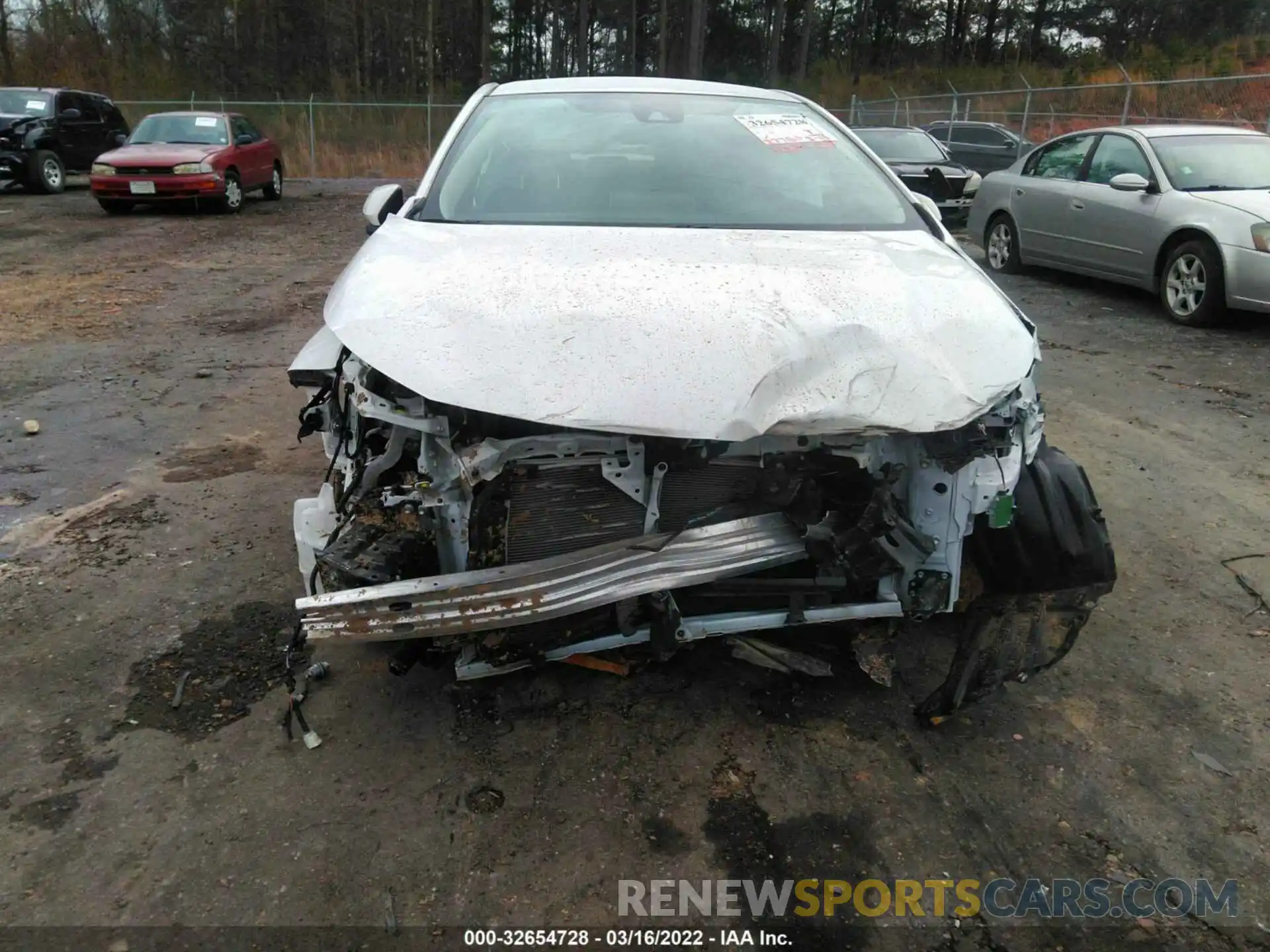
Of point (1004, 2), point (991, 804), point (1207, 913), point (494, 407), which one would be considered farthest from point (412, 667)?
point (1004, 2)

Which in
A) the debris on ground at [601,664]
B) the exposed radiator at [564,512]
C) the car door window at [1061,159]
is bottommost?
the debris on ground at [601,664]

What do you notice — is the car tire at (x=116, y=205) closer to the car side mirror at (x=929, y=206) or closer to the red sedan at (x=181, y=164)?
the red sedan at (x=181, y=164)

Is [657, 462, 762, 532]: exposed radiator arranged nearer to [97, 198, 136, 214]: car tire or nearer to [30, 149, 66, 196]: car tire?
[97, 198, 136, 214]: car tire

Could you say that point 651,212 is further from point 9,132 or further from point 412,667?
point 9,132

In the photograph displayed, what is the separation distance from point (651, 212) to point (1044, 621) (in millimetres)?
1865

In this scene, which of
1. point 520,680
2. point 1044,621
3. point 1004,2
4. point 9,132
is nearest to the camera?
point 1044,621

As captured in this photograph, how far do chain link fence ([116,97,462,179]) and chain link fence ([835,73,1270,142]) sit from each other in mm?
13054

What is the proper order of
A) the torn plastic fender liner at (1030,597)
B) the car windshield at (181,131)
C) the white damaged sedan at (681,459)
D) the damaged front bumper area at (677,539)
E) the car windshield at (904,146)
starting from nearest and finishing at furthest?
the white damaged sedan at (681,459) < the damaged front bumper area at (677,539) < the torn plastic fender liner at (1030,597) < the car windshield at (904,146) < the car windshield at (181,131)

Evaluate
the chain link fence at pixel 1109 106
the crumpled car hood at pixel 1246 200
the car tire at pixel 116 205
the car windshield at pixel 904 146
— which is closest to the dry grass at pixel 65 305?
the car tire at pixel 116 205

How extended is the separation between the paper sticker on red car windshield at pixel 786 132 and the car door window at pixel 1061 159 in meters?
5.91

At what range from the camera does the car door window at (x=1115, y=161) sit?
7.96m

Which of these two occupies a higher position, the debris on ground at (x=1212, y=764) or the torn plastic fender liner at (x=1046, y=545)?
the torn plastic fender liner at (x=1046, y=545)

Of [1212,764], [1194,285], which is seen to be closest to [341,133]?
[1194,285]

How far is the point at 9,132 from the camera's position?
48.1 feet
